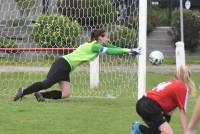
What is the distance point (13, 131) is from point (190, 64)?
45.5 feet

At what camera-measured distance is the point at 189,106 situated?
443 inches

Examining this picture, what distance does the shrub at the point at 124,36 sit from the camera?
13.3 metres

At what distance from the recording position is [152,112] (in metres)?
7.44

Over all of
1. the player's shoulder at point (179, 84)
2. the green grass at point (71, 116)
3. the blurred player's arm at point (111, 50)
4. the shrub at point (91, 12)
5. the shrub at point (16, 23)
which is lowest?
the green grass at point (71, 116)

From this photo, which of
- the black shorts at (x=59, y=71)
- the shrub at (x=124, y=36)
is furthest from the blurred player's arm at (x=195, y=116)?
the shrub at (x=124, y=36)

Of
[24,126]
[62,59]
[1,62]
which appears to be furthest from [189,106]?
[1,62]

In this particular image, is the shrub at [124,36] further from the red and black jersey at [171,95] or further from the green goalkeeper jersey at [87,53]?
the red and black jersey at [171,95]

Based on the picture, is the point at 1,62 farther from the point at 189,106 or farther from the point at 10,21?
the point at 189,106

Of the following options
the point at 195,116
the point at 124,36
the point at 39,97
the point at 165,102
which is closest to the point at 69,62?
the point at 39,97

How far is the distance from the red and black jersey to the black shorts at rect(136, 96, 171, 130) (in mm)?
56

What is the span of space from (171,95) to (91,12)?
6859 millimetres

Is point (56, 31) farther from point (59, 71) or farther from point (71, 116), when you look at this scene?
point (71, 116)

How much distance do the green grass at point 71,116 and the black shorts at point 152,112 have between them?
4.06 feet

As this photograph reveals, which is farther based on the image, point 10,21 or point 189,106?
point 10,21
